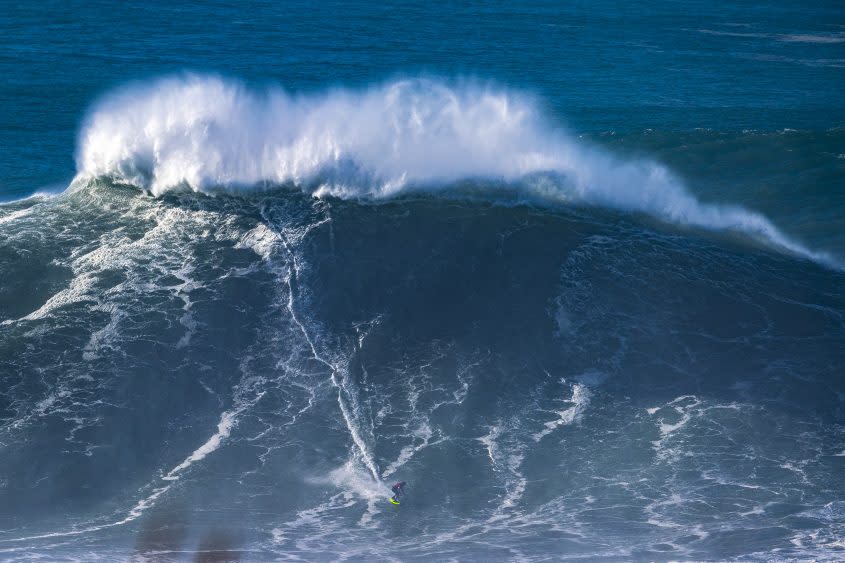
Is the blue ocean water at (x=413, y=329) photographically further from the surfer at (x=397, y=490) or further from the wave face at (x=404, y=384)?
the surfer at (x=397, y=490)

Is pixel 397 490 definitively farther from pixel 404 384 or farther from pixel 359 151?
pixel 359 151

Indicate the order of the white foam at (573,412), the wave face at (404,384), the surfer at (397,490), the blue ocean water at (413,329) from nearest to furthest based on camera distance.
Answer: the wave face at (404,384) < the blue ocean water at (413,329) < the surfer at (397,490) < the white foam at (573,412)

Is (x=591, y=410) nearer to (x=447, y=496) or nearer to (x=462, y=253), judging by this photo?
(x=447, y=496)

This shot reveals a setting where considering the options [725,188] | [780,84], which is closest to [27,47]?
[725,188]

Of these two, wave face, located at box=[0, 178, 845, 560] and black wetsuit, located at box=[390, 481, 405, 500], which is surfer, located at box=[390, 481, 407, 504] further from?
wave face, located at box=[0, 178, 845, 560]

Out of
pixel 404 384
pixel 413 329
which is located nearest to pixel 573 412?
pixel 404 384

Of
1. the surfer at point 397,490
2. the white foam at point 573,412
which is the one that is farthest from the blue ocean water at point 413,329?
the surfer at point 397,490
